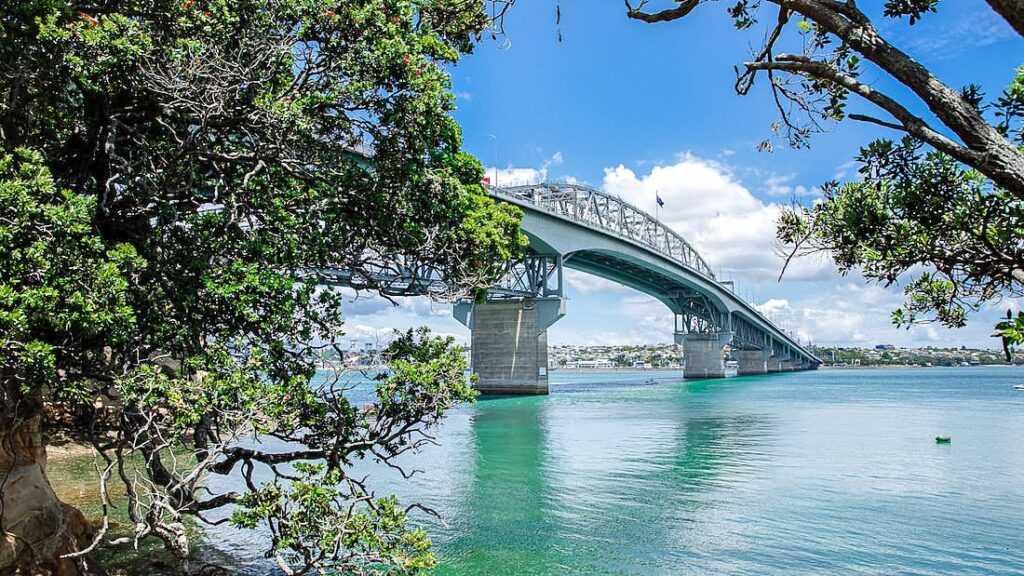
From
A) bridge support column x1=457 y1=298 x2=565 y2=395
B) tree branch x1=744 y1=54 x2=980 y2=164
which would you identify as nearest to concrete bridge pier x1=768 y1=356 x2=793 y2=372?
bridge support column x1=457 y1=298 x2=565 y2=395

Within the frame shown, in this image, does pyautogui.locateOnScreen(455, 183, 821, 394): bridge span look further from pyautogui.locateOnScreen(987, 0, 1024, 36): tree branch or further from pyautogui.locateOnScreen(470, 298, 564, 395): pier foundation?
pyautogui.locateOnScreen(987, 0, 1024, 36): tree branch

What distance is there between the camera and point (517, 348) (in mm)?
58031

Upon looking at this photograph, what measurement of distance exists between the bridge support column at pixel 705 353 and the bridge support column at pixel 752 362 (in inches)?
1047

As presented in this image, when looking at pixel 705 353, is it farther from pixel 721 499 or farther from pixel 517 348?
pixel 721 499

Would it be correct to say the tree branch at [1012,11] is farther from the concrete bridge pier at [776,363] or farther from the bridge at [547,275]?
the concrete bridge pier at [776,363]

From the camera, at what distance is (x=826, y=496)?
666 inches

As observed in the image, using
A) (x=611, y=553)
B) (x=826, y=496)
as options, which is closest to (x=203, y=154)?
(x=611, y=553)

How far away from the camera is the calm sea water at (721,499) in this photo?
11.7 meters

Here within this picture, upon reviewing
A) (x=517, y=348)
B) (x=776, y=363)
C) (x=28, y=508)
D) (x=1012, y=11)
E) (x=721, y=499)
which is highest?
(x=1012, y=11)

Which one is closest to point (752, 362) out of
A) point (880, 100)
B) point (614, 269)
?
point (614, 269)

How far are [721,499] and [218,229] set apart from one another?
1313 cm

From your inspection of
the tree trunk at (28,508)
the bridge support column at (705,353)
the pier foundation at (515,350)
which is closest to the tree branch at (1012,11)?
the tree trunk at (28,508)

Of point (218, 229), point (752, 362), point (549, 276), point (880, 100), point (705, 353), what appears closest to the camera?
point (880, 100)

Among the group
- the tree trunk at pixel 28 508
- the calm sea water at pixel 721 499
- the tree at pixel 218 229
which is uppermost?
the tree at pixel 218 229
